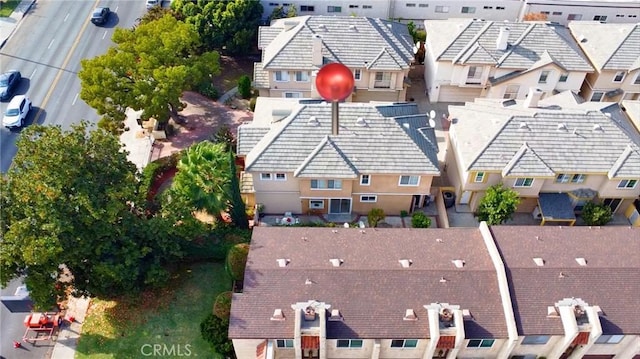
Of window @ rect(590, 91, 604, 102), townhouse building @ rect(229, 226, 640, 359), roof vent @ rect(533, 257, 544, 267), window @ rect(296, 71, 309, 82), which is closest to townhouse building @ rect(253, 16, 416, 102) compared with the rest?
window @ rect(296, 71, 309, 82)

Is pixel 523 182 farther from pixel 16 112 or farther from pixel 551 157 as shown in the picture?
pixel 16 112

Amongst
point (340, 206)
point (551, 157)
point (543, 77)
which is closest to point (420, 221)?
point (340, 206)

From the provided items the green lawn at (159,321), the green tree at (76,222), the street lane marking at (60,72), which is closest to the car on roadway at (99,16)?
the street lane marking at (60,72)

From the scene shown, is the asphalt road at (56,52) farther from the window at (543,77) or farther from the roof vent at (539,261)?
the window at (543,77)

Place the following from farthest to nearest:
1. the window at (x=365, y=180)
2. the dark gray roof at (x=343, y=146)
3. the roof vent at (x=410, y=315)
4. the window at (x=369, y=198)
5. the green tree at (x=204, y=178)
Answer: the window at (x=369, y=198)
the window at (x=365, y=180)
the dark gray roof at (x=343, y=146)
the green tree at (x=204, y=178)
the roof vent at (x=410, y=315)

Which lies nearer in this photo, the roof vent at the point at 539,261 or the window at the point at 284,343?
the window at the point at 284,343

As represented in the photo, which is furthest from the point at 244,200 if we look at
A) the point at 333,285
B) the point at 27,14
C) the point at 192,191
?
the point at 27,14
